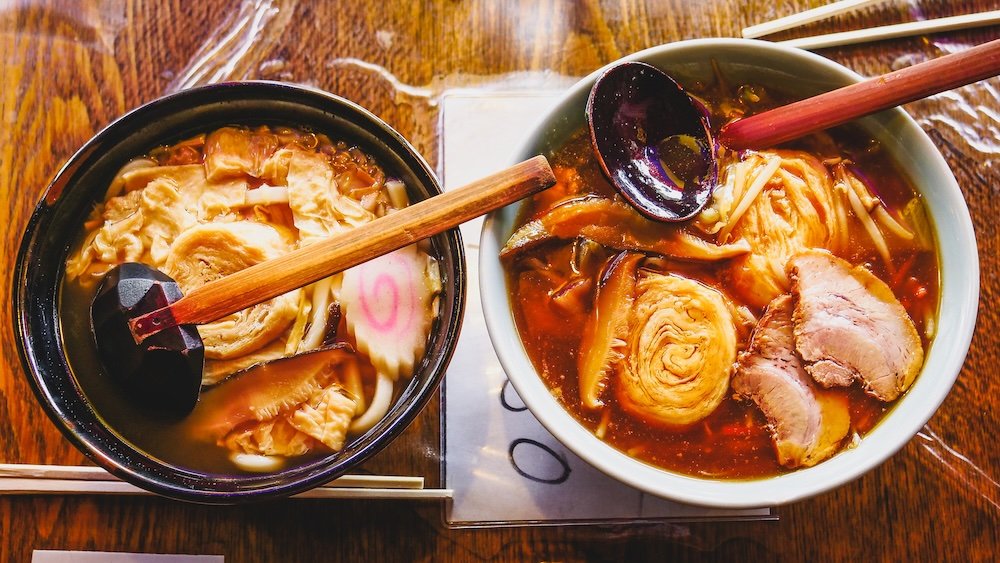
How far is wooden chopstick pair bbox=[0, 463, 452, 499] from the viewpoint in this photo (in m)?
1.58

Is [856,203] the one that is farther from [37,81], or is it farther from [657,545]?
[37,81]

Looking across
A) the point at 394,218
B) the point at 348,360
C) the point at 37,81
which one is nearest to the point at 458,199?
the point at 394,218

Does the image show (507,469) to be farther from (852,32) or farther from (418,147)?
(852,32)

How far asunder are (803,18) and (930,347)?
2.73ft

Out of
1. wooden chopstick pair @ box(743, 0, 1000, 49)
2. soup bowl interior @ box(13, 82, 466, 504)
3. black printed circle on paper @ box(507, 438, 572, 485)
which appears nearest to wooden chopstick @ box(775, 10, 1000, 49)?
wooden chopstick pair @ box(743, 0, 1000, 49)

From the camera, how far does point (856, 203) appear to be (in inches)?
60.1

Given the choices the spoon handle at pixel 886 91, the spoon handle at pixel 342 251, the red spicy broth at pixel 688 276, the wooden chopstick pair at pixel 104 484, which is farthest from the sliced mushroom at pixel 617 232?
the wooden chopstick pair at pixel 104 484

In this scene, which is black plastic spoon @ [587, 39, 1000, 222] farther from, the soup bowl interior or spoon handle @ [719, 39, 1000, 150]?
the soup bowl interior

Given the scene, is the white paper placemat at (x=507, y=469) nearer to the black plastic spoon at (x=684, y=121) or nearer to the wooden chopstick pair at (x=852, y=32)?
the black plastic spoon at (x=684, y=121)

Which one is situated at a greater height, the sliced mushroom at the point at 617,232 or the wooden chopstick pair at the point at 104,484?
the sliced mushroom at the point at 617,232

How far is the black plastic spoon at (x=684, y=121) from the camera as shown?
1.39 metres

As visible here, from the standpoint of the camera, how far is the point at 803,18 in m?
1.75

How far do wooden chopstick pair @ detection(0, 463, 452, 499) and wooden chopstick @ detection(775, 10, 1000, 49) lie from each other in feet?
4.49

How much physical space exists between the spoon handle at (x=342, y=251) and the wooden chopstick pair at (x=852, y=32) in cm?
82
